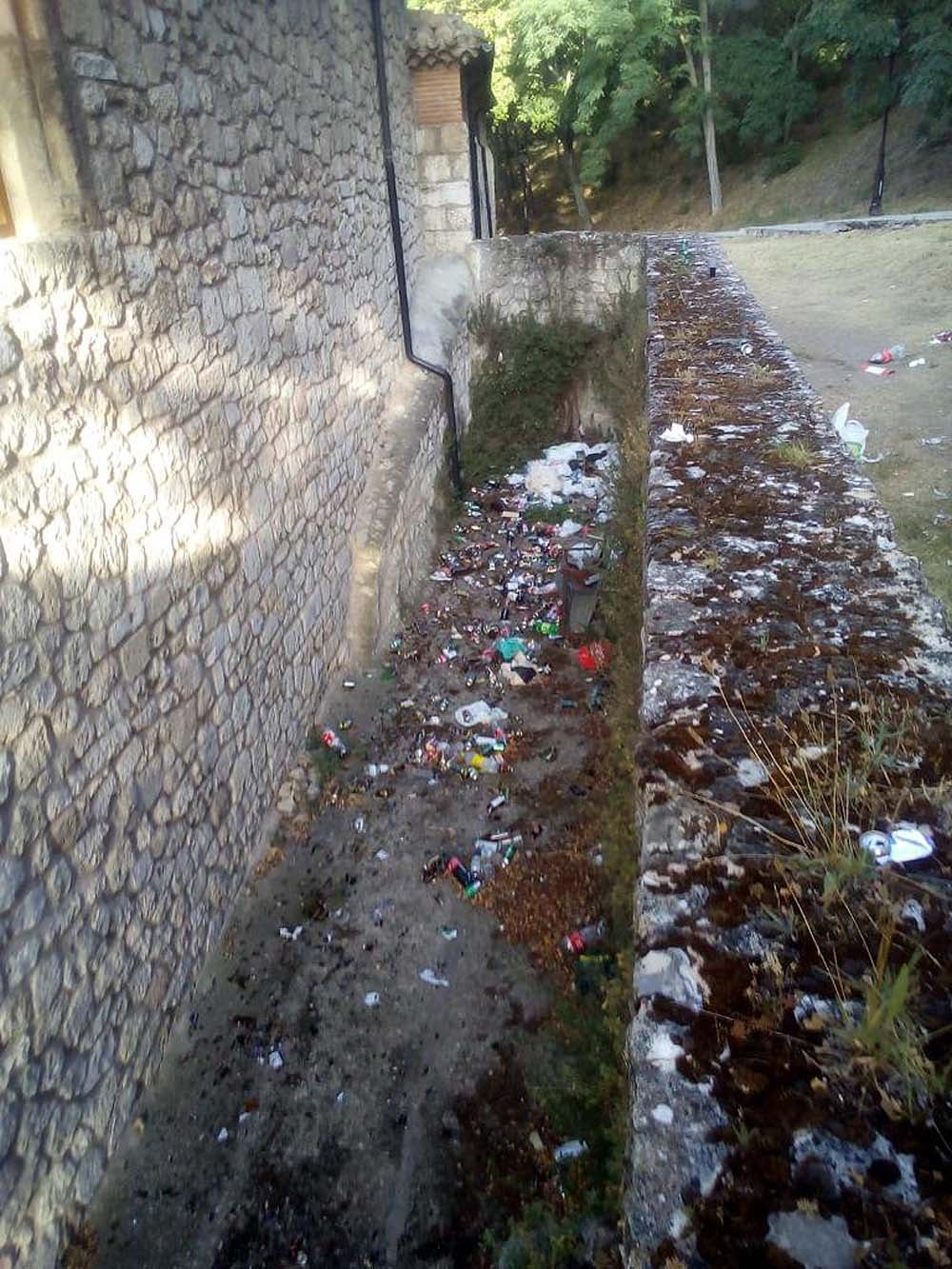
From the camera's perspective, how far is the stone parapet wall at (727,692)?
1214 millimetres

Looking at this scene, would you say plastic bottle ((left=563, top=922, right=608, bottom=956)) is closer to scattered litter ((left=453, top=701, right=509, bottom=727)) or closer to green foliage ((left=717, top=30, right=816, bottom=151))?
scattered litter ((left=453, top=701, right=509, bottom=727))

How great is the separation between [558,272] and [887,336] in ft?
12.4

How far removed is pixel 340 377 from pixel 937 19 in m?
21.8

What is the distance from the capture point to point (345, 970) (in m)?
3.59

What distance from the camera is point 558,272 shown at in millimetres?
10336

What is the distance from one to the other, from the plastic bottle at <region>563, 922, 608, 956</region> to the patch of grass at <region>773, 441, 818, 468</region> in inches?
77.2

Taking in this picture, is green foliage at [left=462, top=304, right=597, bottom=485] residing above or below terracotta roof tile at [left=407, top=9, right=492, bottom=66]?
below

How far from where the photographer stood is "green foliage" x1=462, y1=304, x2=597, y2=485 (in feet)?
33.1

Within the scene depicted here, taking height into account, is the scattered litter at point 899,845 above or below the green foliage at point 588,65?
→ below

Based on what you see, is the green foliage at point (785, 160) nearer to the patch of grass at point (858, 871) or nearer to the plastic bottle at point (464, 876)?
the plastic bottle at point (464, 876)

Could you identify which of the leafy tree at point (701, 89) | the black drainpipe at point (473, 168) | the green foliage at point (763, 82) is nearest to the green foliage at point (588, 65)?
the leafy tree at point (701, 89)

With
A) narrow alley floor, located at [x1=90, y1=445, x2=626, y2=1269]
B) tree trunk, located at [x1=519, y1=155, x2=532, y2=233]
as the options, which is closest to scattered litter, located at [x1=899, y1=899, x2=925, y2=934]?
narrow alley floor, located at [x1=90, y1=445, x2=626, y2=1269]

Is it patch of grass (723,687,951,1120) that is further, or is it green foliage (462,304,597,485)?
green foliage (462,304,597,485)

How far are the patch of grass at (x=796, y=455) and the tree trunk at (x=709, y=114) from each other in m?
25.0
